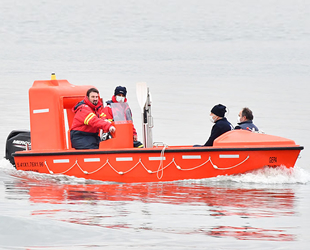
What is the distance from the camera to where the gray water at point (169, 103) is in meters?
5.78

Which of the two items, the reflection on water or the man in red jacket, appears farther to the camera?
the man in red jacket

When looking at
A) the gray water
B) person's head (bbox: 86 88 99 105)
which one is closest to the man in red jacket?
person's head (bbox: 86 88 99 105)

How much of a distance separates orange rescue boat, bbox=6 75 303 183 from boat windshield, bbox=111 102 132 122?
0.06m

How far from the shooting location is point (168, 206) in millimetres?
7164

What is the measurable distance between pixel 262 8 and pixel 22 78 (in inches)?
1612

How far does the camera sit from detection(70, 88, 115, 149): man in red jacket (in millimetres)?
9477

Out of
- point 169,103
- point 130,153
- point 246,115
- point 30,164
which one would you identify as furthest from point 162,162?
point 169,103

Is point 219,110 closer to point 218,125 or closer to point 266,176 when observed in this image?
point 218,125

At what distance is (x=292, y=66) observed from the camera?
98.1ft

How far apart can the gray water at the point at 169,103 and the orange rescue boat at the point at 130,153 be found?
0.19 metres

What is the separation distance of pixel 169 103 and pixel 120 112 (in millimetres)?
9989

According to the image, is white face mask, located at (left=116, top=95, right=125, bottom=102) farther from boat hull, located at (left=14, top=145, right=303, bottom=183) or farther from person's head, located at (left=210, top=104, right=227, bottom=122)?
person's head, located at (left=210, top=104, right=227, bottom=122)

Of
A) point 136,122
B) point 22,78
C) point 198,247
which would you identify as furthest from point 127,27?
point 198,247

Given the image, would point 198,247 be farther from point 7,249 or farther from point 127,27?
point 127,27
